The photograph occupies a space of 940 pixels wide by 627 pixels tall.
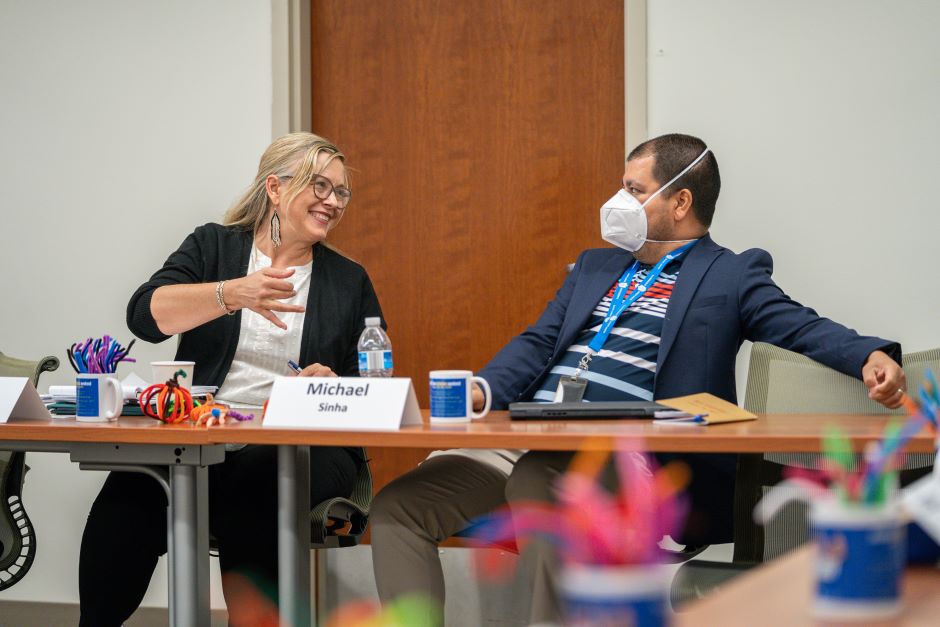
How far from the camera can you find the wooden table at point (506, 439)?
1442 millimetres

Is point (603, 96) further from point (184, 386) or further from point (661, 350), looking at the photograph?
point (184, 386)

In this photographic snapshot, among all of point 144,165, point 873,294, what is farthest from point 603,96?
point 144,165

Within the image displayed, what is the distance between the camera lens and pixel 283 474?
177cm

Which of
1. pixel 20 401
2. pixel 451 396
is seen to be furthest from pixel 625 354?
pixel 20 401

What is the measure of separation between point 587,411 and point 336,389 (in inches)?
17.7

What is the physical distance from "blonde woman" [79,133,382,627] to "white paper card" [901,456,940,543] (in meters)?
1.39

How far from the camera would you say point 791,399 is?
2.15m

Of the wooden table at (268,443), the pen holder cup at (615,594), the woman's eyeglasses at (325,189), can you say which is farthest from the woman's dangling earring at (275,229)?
the pen holder cup at (615,594)

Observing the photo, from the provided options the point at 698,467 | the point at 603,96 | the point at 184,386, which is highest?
the point at 603,96

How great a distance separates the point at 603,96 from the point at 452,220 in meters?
0.66

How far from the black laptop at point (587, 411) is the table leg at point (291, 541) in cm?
→ 41

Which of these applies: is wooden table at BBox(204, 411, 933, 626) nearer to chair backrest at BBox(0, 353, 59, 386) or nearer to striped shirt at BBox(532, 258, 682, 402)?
striped shirt at BBox(532, 258, 682, 402)

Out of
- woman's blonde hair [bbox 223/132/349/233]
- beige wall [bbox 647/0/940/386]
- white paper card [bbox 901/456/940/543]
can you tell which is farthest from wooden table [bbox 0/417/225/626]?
Answer: beige wall [bbox 647/0/940/386]

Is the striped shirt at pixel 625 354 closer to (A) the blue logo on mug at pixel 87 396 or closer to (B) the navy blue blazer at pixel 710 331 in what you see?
(B) the navy blue blazer at pixel 710 331
